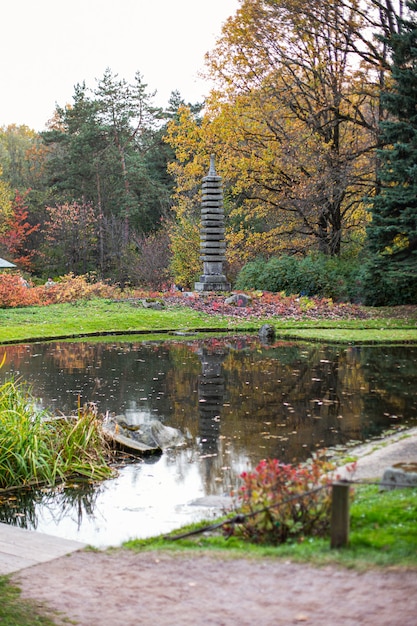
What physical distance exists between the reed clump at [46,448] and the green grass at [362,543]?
8.10 feet

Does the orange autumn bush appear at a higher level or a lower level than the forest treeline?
lower

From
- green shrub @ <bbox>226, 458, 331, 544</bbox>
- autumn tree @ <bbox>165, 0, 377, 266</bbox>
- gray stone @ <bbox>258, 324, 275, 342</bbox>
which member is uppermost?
autumn tree @ <bbox>165, 0, 377, 266</bbox>

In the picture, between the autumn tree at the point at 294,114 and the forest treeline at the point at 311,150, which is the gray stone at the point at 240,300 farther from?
the autumn tree at the point at 294,114

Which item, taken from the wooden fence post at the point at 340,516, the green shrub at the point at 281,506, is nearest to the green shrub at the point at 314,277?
the green shrub at the point at 281,506

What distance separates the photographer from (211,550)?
5738mm

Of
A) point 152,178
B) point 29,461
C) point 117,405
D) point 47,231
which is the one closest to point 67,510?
point 29,461

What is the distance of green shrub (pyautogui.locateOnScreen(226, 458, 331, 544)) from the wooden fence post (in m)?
0.41

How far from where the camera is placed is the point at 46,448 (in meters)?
8.82

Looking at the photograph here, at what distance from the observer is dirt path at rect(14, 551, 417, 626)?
14.5 feet

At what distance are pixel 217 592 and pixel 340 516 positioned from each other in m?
0.96

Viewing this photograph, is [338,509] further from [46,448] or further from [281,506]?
[46,448]

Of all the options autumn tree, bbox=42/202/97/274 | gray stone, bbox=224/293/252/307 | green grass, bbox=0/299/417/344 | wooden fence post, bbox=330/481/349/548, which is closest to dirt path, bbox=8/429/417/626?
wooden fence post, bbox=330/481/349/548

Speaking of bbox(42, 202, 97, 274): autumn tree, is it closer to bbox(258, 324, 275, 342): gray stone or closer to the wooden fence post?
bbox(258, 324, 275, 342): gray stone

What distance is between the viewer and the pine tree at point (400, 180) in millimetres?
23984
